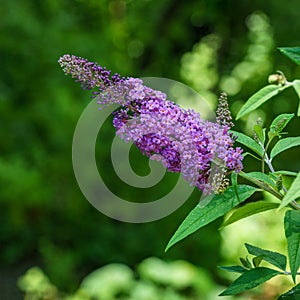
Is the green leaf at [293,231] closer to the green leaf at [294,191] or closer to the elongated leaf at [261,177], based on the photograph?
the elongated leaf at [261,177]

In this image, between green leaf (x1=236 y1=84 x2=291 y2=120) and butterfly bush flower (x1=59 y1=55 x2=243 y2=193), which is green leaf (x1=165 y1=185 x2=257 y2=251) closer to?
butterfly bush flower (x1=59 y1=55 x2=243 y2=193)

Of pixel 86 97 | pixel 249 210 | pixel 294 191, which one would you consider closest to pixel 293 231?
pixel 249 210

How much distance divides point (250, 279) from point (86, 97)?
286 cm

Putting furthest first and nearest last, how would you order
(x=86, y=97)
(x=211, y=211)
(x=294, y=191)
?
(x=86, y=97)
(x=211, y=211)
(x=294, y=191)

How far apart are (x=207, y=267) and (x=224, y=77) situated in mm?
1513

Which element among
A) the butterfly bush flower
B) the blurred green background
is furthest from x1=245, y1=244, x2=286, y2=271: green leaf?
the blurred green background

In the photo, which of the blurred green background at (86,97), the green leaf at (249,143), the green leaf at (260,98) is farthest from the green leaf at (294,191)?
the blurred green background at (86,97)

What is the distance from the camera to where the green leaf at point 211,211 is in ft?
2.14

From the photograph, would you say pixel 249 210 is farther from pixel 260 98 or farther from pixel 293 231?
pixel 260 98

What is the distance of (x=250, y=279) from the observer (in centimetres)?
72

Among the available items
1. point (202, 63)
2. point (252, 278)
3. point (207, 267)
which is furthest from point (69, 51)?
point (252, 278)

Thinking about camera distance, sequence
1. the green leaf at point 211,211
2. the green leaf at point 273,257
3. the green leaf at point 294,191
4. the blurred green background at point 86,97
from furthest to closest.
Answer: the blurred green background at point 86,97, the green leaf at point 273,257, the green leaf at point 211,211, the green leaf at point 294,191

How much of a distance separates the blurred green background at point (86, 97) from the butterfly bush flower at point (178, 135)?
2.63m

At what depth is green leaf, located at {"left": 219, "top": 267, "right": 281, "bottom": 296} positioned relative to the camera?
2.32 feet
